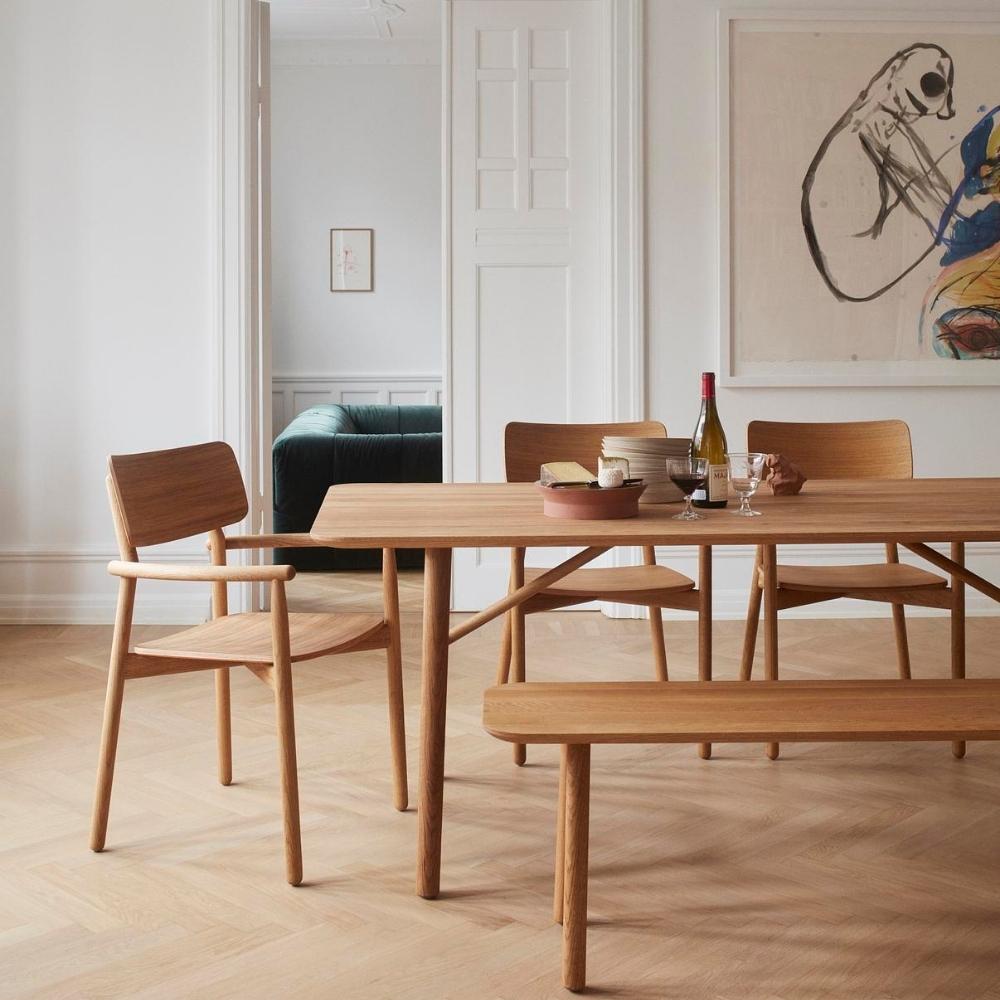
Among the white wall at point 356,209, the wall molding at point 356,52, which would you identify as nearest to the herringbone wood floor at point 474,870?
the white wall at point 356,209

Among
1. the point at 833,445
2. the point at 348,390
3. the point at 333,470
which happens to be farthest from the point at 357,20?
the point at 833,445

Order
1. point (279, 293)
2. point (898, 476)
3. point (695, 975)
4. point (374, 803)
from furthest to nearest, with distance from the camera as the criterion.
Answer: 1. point (279, 293)
2. point (898, 476)
3. point (374, 803)
4. point (695, 975)

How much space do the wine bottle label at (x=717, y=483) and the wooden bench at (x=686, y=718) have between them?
441 millimetres

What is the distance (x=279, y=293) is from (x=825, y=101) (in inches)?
195

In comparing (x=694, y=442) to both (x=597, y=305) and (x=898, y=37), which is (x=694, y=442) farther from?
(x=898, y=37)

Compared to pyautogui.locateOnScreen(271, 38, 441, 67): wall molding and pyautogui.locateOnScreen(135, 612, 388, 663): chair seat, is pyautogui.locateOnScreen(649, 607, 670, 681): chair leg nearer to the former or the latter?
pyautogui.locateOnScreen(135, 612, 388, 663): chair seat

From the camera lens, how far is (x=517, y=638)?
2900 mm

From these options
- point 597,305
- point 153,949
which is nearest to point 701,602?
point 153,949

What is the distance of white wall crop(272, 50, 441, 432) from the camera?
27.9ft

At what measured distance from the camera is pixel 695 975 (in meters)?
1.93

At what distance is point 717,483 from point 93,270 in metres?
3.25

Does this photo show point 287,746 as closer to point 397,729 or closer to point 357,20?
point 397,729

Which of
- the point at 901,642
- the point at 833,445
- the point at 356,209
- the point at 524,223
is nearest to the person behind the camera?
the point at 901,642

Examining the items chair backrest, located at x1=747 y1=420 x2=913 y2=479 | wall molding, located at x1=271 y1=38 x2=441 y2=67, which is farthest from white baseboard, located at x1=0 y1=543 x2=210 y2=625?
wall molding, located at x1=271 y1=38 x2=441 y2=67
